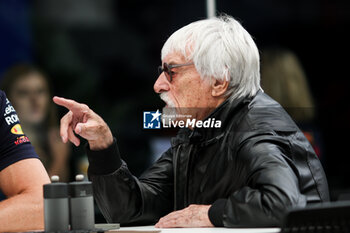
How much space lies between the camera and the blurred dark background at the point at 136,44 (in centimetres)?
392

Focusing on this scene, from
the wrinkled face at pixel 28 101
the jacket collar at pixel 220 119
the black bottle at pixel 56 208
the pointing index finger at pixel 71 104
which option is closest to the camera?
the black bottle at pixel 56 208

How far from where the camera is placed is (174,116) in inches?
107

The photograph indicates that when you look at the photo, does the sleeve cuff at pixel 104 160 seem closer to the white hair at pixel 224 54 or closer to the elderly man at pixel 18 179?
the elderly man at pixel 18 179

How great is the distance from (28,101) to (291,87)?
1535 millimetres

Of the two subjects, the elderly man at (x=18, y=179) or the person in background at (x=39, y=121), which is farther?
the person in background at (x=39, y=121)

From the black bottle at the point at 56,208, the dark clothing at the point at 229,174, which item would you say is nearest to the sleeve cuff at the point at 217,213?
the dark clothing at the point at 229,174

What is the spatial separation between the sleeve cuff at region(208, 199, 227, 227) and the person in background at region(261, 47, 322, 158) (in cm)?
111

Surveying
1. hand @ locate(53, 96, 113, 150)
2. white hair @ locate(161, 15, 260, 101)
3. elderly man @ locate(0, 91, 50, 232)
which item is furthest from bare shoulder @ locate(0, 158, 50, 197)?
white hair @ locate(161, 15, 260, 101)

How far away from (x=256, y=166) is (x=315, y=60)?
207cm

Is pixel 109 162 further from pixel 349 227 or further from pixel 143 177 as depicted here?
pixel 349 227

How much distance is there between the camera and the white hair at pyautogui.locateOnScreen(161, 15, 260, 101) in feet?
8.57

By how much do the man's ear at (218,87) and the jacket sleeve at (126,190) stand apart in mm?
415

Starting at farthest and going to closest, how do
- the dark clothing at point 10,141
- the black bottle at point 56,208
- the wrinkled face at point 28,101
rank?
the wrinkled face at point 28,101, the dark clothing at point 10,141, the black bottle at point 56,208

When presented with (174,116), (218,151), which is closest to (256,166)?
(218,151)
